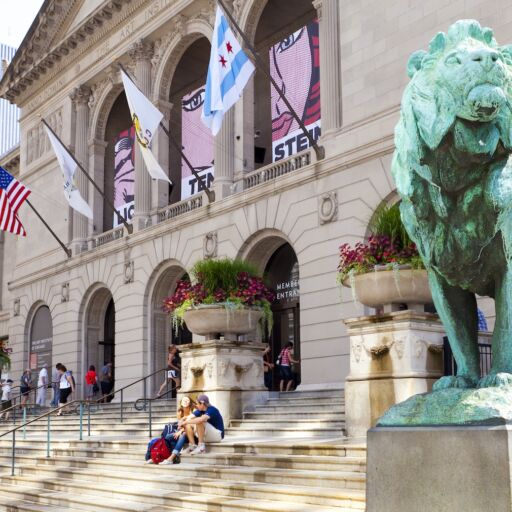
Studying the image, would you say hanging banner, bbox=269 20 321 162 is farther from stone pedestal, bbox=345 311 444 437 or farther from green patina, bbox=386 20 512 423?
green patina, bbox=386 20 512 423

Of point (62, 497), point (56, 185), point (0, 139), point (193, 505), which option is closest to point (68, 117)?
point (56, 185)

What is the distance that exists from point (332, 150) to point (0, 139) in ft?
433

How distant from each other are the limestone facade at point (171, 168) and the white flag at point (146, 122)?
308 centimetres

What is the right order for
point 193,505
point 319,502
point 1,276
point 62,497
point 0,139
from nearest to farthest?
1. point 319,502
2. point 193,505
3. point 62,497
4. point 1,276
5. point 0,139

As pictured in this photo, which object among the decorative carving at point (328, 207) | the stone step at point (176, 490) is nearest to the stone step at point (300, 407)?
the stone step at point (176, 490)

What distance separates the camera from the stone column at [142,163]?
31688 millimetres

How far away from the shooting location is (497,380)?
13.6ft

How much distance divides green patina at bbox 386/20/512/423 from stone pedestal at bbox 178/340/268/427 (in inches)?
435

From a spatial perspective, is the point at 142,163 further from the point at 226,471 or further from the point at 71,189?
the point at 226,471

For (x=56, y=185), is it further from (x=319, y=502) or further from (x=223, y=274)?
(x=319, y=502)

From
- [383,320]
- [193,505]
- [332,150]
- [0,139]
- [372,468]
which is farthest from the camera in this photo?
[0,139]

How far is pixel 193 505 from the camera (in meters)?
10.2

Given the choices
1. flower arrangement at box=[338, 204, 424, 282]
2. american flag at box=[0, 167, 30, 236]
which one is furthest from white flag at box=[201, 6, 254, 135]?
american flag at box=[0, 167, 30, 236]

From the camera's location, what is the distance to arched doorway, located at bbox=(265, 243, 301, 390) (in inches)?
1020
